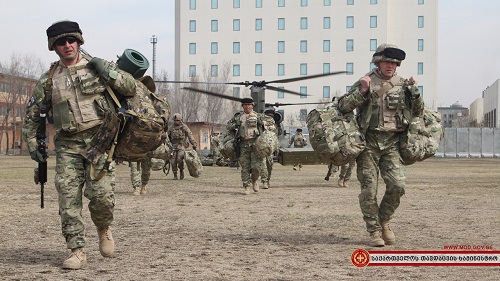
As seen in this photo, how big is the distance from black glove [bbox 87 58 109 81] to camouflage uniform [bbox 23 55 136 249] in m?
0.04

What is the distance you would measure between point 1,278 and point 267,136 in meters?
11.0

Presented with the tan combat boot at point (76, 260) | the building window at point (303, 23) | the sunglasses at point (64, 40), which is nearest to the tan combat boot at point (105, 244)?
the tan combat boot at point (76, 260)

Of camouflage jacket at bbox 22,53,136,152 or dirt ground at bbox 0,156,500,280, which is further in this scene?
camouflage jacket at bbox 22,53,136,152

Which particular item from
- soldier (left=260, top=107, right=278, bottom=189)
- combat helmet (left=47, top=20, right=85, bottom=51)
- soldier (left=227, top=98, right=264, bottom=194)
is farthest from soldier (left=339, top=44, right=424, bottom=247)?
soldier (left=260, top=107, right=278, bottom=189)

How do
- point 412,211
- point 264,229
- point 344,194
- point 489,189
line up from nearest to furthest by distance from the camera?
point 264,229 < point 412,211 < point 344,194 < point 489,189

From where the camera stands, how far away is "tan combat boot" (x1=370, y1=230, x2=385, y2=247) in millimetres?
8422

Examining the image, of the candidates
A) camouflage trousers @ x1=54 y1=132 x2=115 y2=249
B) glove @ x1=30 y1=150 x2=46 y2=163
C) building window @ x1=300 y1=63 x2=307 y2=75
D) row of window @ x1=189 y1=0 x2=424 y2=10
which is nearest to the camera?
camouflage trousers @ x1=54 y1=132 x2=115 y2=249

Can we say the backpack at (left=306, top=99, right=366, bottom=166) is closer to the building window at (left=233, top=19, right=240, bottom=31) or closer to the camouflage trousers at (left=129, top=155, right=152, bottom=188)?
the camouflage trousers at (left=129, top=155, right=152, bottom=188)

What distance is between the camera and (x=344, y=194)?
1697 centimetres

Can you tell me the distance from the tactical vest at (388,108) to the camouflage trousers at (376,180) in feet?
0.81

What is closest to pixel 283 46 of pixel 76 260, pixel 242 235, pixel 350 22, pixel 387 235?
pixel 350 22

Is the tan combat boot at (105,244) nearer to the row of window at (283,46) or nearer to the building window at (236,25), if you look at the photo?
the row of window at (283,46)

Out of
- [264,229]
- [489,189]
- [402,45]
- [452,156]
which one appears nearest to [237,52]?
[402,45]

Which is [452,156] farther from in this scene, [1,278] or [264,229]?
[1,278]
